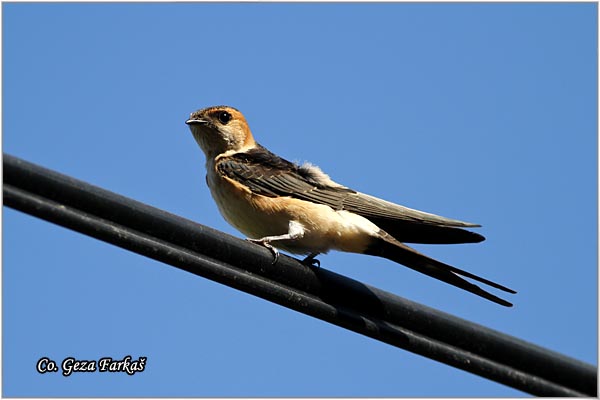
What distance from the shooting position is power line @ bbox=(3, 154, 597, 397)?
3448mm

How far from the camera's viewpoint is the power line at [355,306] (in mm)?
3448

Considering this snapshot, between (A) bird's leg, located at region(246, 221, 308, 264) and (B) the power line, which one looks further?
(A) bird's leg, located at region(246, 221, 308, 264)

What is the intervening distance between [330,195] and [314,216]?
262 mm

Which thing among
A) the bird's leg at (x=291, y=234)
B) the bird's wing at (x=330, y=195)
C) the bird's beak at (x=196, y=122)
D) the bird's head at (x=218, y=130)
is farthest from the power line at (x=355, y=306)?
the bird's beak at (x=196, y=122)

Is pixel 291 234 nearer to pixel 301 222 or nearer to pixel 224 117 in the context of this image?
pixel 301 222

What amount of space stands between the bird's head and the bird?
49 centimetres

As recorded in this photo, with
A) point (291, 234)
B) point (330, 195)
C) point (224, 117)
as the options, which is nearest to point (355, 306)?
point (291, 234)

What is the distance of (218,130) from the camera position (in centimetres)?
648

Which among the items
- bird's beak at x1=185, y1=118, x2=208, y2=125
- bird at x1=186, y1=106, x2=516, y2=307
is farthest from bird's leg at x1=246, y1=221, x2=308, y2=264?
bird's beak at x1=185, y1=118, x2=208, y2=125

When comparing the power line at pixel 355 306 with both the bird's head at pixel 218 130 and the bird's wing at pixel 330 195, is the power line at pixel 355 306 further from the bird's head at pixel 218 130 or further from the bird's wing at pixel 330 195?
Answer: the bird's head at pixel 218 130

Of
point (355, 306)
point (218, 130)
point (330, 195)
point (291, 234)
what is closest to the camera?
point (355, 306)

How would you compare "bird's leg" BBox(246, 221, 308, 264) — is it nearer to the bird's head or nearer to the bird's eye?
the bird's head

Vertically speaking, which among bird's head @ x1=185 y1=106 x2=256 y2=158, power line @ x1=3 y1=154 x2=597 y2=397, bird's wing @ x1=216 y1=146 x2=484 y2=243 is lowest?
power line @ x1=3 y1=154 x2=597 y2=397

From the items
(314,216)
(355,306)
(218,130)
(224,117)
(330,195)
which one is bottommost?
(355,306)
